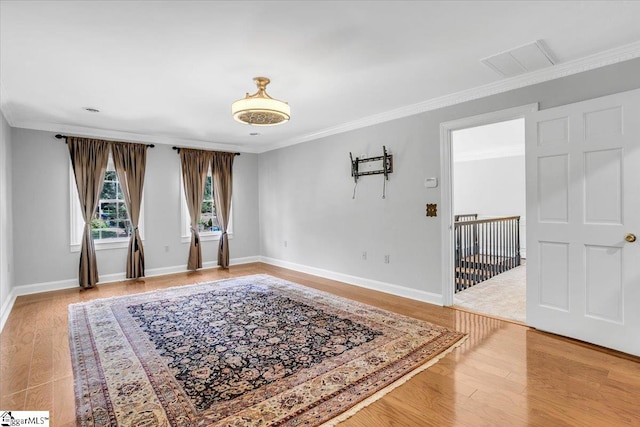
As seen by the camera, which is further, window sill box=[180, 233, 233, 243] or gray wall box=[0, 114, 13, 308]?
window sill box=[180, 233, 233, 243]

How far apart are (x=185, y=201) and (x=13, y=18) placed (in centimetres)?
440

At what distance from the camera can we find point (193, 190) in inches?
254

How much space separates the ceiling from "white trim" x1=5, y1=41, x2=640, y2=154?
2 cm

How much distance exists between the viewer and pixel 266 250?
7.40 meters

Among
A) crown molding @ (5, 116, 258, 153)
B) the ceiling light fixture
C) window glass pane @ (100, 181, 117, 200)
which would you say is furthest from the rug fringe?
crown molding @ (5, 116, 258, 153)

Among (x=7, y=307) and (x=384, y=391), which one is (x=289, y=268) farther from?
(x=384, y=391)

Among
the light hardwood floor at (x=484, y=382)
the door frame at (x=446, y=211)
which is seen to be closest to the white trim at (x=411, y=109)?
the door frame at (x=446, y=211)

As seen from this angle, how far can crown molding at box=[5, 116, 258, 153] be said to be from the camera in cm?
507

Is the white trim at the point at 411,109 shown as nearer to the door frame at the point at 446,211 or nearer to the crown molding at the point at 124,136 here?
the crown molding at the point at 124,136

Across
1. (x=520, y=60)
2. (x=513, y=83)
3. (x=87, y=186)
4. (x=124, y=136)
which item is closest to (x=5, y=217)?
(x=87, y=186)

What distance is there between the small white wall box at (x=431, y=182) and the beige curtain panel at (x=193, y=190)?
433 centimetres

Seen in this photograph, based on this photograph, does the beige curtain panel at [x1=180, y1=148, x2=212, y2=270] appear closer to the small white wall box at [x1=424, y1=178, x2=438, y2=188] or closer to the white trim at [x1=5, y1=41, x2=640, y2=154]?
the white trim at [x1=5, y1=41, x2=640, y2=154]

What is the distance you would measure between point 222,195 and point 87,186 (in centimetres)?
231

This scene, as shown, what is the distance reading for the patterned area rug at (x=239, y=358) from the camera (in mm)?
2086
